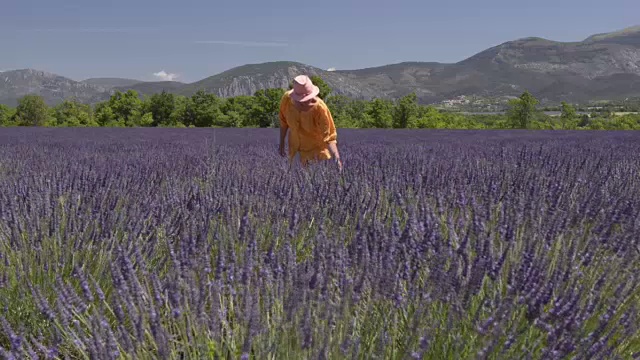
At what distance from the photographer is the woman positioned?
3557 mm

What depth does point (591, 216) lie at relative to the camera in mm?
2023

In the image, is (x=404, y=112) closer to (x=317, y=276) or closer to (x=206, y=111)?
(x=206, y=111)

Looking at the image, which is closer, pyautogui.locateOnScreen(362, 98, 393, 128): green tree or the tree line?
the tree line

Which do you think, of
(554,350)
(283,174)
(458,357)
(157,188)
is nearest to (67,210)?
(157,188)

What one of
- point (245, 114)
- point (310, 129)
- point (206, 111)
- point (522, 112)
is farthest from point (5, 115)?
point (310, 129)

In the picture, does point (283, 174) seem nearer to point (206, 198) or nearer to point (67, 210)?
point (206, 198)

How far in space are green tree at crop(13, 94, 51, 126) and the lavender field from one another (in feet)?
137

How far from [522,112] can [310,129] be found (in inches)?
1330

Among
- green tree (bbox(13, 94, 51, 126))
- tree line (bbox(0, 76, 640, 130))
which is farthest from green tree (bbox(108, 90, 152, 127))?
green tree (bbox(13, 94, 51, 126))

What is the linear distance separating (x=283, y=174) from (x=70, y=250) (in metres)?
1.38

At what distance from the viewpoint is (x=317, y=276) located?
43.4 inches

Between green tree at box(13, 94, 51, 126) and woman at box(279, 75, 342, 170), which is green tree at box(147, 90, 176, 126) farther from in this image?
woman at box(279, 75, 342, 170)

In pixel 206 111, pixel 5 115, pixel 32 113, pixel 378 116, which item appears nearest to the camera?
pixel 378 116

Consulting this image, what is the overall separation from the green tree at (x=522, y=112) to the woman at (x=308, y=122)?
3297 cm
